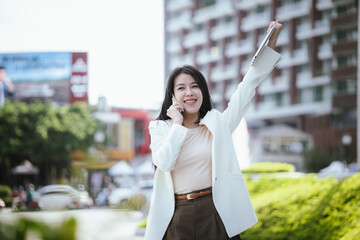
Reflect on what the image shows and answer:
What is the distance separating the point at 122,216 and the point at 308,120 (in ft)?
133

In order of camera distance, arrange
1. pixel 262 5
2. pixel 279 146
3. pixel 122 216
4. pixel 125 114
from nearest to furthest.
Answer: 1. pixel 122 216
2. pixel 279 146
3. pixel 262 5
4. pixel 125 114

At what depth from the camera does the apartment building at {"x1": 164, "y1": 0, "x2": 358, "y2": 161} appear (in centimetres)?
3603

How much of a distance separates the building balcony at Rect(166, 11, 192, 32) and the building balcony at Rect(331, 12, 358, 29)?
624 inches

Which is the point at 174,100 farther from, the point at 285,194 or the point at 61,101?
the point at 61,101

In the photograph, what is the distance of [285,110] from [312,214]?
36622 mm

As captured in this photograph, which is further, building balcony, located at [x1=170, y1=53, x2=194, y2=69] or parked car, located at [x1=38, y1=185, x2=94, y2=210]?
building balcony, located at [x1=170, y1=53, x2=194, y2=69]

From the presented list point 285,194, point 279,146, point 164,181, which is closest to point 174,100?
point 164,181

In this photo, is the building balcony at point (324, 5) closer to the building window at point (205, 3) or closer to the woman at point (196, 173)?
the building window at point (205, 3)

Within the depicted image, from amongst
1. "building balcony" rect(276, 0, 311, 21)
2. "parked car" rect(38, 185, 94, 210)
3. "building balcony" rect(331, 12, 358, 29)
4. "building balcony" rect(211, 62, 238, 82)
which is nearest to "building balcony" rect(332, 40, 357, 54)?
"building balcony" rect(331, 12, 358, 29)

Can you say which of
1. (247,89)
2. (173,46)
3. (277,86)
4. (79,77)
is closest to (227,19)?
(173,46)

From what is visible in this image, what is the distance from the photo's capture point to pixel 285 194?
5523 mm

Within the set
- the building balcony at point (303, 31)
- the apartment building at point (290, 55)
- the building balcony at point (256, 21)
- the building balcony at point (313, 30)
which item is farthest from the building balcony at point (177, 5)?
the building balcony at point (313, 30)

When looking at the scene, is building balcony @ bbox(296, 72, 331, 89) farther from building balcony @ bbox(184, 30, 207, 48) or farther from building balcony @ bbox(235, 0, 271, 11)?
building balcony @ bbox(184, 30, 207, 48)

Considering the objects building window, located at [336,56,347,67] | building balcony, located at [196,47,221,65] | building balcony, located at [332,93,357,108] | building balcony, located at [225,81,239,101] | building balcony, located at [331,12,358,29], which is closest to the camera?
building balcony, located at [331,12,358,29]
